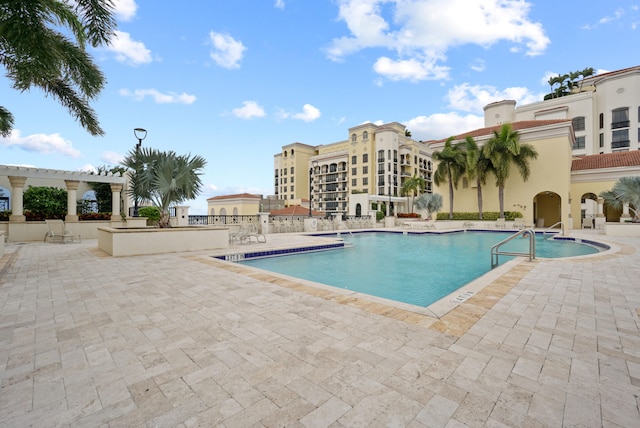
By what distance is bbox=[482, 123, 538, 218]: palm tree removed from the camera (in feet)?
74.4

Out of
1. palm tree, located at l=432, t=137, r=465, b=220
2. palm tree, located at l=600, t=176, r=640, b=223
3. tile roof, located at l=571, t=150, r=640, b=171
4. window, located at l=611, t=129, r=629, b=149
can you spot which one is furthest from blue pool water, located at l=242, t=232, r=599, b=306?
window, located at l=611, t=129, r=629, b=149

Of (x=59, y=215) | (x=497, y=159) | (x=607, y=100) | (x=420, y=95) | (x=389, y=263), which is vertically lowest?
(x=389, y=263)

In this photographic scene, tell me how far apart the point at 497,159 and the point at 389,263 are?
1883 centimetres

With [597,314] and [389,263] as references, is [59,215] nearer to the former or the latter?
[389,263]

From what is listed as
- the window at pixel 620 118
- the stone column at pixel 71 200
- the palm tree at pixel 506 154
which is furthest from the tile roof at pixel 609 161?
the stone column at pixel 71 200

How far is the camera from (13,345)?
282 centimetres

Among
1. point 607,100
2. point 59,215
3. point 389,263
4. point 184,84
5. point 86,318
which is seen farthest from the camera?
point 607,100

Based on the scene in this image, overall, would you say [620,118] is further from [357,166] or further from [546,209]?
[357,166]

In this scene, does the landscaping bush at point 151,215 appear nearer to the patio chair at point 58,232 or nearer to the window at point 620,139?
the patio chair at point 58,232

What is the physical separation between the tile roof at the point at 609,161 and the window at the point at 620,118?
45.1 feet

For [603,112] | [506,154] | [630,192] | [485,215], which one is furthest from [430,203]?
[603,112]

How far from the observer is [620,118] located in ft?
106

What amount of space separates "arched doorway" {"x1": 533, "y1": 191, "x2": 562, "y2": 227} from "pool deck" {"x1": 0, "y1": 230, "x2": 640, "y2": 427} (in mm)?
24923

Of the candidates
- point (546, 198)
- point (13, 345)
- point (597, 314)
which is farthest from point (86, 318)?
point (546, 198)
